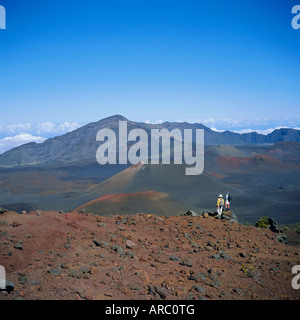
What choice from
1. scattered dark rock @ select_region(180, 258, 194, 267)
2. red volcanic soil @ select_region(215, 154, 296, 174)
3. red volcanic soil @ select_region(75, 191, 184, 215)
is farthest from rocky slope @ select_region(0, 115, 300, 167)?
scattered dark rock @ select_region(180, 258, 194, 267)

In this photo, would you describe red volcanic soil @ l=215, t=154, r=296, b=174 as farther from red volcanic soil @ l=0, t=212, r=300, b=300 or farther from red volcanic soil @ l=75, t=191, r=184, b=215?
red volcanic soil @ l=0, t=212, r=300, b=300

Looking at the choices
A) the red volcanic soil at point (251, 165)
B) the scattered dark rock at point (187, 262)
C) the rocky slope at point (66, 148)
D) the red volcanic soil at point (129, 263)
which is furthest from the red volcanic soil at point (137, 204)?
the rocky slope at point (66, 148)

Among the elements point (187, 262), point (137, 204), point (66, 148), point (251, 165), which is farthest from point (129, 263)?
point (66, 148)

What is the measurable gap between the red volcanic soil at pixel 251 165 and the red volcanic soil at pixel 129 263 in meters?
86.0

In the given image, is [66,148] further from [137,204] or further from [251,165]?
[137,204]

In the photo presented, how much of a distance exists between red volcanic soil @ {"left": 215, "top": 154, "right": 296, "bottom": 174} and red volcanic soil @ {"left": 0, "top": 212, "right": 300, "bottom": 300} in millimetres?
86009

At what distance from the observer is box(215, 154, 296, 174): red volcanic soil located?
9169 centimetres

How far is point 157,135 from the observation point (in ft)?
456

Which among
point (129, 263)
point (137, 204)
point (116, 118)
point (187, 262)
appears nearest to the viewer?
point (129, 263)

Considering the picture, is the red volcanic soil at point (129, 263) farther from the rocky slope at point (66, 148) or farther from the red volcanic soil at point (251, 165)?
the rocky slope at point (66, 148)

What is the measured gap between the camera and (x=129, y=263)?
7.16 m

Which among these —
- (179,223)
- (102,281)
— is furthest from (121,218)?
(102,281)

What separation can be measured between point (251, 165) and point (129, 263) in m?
96.2

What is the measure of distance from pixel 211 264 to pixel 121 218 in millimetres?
4591
